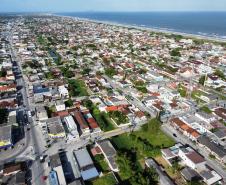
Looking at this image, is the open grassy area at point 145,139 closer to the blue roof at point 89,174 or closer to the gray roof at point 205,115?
the blue roof at point 89,174

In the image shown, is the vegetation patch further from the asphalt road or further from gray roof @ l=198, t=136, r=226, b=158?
the asphalt road

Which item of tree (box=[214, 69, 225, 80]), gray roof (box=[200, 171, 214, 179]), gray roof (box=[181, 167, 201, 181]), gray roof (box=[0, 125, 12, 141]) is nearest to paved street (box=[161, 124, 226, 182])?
gray roof (box=[200, 171, 214, 179])

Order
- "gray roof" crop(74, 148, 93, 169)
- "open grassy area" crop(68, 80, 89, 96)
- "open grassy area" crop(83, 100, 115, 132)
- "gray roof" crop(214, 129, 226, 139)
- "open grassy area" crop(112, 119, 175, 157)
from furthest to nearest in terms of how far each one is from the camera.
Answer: "open grassy area" crop(68, 80, 89, 96), "open grassy area" crop(83, 100, 115, 132), "gray roof" crop(214, 129, 226, 139), "open grassy area" crop(112, 119, 175, 157), "gray roof" crop(74, 148, 93, 169)

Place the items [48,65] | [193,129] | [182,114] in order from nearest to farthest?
[193,129] < [182,114] < [48,65]

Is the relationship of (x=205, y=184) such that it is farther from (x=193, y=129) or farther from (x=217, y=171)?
(x=193, y=129)

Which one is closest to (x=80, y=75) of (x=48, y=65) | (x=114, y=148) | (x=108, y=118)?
(x=48, y=65)

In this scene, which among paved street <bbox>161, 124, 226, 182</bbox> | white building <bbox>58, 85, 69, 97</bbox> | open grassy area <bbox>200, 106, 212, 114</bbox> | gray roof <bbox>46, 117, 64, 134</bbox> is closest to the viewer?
paved street <bbox>161, 124, 226, 182</bbox>

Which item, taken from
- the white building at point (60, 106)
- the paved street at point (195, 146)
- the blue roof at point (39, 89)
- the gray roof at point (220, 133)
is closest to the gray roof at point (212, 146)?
the paved street at point (195, 146)
